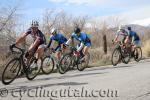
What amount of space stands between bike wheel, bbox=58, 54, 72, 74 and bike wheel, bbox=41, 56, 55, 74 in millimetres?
333

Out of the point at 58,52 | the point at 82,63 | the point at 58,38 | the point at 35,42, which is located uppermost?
the point at 58,38

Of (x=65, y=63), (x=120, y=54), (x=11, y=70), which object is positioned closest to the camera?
(x=11, y=70)

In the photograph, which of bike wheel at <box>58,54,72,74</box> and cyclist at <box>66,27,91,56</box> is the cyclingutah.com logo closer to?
bike wheel at <box>58,54,72,74</box>

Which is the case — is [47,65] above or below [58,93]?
above

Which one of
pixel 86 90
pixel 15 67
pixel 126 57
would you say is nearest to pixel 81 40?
pixel 126 57

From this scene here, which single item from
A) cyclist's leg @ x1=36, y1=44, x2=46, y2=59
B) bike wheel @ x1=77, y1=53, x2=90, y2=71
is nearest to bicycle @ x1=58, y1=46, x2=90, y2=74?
bike wheel @ x1=77, y1=53, x2=90, y2=71

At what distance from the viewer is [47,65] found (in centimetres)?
1525

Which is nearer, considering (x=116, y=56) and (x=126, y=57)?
(x=116, y=56)

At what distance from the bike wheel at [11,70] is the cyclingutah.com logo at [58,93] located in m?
1.47

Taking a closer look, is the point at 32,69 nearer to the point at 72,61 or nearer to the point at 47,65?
the point at 47,65

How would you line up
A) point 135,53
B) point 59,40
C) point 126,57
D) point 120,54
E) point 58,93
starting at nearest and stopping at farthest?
point 58,93, point 59,40, point 120,54, point 126,57, point 135,53

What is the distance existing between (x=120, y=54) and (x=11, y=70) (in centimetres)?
860

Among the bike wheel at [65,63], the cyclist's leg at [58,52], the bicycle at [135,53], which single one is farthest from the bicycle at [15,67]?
the bicycle at [135,53]

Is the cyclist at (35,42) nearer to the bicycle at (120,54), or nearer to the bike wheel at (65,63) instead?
the bike wheel at (65,63)
